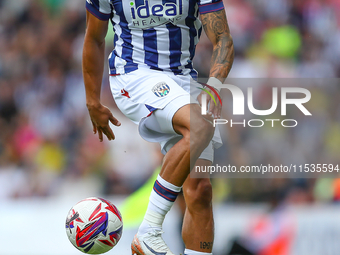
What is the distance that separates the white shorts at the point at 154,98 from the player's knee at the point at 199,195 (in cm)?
19

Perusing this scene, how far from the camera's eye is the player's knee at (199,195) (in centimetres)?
275

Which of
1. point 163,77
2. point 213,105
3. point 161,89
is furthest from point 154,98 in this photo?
point 213,105

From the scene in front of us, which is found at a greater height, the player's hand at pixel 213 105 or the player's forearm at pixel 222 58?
the player's forearm at pixel 222 58

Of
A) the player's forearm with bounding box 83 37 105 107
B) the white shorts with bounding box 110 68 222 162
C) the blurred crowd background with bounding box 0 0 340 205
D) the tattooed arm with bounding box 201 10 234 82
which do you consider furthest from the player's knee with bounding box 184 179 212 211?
the blurred crowd background with bounding box 0 0 340 205

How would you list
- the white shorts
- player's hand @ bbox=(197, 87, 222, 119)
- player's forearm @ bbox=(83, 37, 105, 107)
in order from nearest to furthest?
player's hand @ bbox=(197, 87, 222, 119) → the white shorts → player's forearm @ bbox=(83, 37, 105, 107)

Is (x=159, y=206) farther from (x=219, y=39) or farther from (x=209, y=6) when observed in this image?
(x=209, y=6)

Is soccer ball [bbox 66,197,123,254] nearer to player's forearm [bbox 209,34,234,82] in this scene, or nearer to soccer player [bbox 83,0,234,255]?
soccer player [bbox 83,0,234,255]

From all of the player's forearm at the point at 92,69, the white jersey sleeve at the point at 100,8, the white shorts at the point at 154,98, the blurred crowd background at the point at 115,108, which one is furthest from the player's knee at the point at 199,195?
the blurred crowd background at the point at 115,108

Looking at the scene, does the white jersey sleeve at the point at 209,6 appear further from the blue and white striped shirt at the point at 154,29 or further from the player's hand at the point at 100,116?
the player's hand at the point at 100,116

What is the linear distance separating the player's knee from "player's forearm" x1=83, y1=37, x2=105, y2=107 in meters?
0.89

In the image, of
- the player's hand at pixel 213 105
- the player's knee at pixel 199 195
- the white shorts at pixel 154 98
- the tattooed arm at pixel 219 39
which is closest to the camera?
the player's hand at pixel 213 105

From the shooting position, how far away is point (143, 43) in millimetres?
2775

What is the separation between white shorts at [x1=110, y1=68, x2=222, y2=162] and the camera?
2.49 metres

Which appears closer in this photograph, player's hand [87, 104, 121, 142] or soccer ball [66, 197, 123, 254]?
soccer ball [66, 197, 123, 254]
